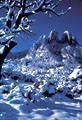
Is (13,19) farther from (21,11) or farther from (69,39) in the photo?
(69,39)

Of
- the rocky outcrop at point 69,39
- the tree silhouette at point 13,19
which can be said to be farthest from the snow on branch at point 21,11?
the rocky outcrop at point 69,39

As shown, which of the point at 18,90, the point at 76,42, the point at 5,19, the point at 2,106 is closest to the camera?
the point at 2,106

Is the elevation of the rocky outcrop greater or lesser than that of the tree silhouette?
Result: greater

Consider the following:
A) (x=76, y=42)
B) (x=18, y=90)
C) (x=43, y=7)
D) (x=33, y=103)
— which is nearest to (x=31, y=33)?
(x=43, y=7)

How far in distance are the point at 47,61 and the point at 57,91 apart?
113 ft

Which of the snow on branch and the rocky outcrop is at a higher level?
the rocky outcrop

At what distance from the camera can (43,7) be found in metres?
5.81

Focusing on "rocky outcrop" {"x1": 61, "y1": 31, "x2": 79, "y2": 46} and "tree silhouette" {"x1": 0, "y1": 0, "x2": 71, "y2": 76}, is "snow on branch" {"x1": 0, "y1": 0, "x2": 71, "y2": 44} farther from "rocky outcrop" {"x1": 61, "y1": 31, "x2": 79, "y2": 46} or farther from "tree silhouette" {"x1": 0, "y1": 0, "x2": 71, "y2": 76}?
"rocky outcrop" {"x1": 61, "y1": 31, "x2": 79, "y2": 46}

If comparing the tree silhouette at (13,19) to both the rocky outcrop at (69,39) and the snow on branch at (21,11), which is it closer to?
the snow on branch at (21,11)

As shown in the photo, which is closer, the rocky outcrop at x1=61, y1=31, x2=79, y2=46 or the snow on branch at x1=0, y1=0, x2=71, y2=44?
the snow on branch at x1=0, y1=0, x2=71, y2=44

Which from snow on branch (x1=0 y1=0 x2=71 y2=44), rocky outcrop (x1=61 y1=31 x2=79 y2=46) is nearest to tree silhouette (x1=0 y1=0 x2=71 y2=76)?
snow on branch (x1=0 y1=0 x2=71 y2=44)

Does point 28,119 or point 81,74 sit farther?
point 81,74

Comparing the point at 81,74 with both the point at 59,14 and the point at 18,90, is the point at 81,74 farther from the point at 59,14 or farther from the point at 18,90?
the point at 18,90

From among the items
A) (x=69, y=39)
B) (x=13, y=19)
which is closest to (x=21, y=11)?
(x=13, y=19)
